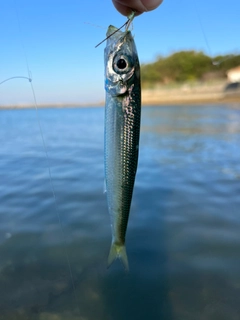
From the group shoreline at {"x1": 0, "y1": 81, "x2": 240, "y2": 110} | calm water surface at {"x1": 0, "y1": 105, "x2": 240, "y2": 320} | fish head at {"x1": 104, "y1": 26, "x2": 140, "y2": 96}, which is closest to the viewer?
fish head at {"x1": 104, "y1": 26, "x2": 140, "y2": 96}

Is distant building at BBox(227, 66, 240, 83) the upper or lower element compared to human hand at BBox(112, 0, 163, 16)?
upper

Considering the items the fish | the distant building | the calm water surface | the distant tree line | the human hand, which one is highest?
the distant tree line

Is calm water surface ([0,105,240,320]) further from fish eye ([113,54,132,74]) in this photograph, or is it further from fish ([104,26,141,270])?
fish eye ([113,54,132,74])

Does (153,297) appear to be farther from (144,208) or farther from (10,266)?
(144,208)

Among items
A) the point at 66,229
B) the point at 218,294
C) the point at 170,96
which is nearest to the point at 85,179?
the point at 66,229

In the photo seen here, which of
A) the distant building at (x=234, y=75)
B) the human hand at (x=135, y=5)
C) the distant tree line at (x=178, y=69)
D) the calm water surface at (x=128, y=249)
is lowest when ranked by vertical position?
the calm water surface at (x=128, y=249)

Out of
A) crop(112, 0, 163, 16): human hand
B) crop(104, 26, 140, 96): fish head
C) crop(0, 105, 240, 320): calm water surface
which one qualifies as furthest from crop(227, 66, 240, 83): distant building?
crop(104, 26, 140, 96): fish head

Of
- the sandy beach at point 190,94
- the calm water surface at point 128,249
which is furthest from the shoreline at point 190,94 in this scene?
the calm water surface at point 128,249

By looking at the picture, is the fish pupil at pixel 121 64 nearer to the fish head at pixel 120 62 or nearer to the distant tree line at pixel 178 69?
the fish head at pixel 120 62
